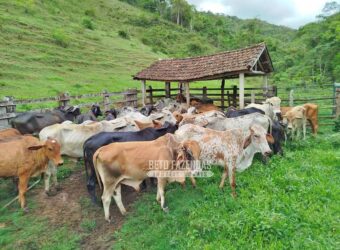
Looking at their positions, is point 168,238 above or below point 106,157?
below

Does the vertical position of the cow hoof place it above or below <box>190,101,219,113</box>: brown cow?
below

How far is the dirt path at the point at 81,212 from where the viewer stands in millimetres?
5323

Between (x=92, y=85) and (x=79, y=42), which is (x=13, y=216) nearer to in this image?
(x=92, y=85)

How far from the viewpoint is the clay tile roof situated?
12.3 m

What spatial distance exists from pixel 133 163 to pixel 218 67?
8.57 meters

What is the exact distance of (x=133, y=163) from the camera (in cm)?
564

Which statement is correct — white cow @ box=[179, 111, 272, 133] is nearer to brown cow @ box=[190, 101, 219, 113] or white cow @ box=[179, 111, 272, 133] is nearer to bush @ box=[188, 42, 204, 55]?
brown cow @ box=[190, 101, 219, 113]

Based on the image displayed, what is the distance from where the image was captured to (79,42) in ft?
101

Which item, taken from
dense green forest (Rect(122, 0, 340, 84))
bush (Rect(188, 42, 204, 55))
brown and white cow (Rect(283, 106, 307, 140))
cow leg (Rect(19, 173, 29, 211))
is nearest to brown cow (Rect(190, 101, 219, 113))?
brown and white cow (Rect(283, 106, 307, 140))

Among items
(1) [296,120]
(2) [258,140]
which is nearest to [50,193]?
(2) [258,140]

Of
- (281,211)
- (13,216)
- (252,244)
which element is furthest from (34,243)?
(281,211)

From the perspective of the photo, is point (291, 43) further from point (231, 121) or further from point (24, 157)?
point (24, 157)

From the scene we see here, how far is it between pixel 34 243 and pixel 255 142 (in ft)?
14.5

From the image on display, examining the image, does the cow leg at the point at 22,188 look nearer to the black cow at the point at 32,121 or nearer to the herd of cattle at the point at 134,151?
the herd of cattle at the point at 134,151
